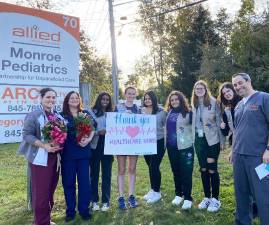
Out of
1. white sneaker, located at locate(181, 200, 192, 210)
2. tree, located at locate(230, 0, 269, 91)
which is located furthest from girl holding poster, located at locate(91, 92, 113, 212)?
tree, located at locate(230, 0, 269, 91)

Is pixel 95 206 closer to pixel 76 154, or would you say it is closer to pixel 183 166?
pixel 76 154

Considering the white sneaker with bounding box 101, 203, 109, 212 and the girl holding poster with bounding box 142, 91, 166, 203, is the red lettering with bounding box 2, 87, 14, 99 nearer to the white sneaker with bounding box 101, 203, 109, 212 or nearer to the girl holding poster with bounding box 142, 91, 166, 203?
the girl holding poster with bounding box 142, 91, 166, 203

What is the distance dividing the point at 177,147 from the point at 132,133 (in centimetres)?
85

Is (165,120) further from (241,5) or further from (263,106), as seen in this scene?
(241,5)

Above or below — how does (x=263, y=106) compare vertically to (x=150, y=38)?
below

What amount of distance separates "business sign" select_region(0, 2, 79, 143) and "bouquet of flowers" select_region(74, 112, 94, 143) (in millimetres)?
1598

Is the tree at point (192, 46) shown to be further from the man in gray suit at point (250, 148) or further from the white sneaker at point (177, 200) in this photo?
the man in gray suit at point (250, 148)

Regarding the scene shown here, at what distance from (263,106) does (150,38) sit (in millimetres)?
32553

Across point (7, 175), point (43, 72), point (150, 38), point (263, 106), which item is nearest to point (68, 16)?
point (43, 72)

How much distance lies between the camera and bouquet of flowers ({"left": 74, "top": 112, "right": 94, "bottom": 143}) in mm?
5711

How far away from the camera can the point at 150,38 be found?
36438 millimetres

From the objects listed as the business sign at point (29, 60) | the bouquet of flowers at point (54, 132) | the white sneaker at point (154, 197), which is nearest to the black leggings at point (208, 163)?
the white sneaker at point (154, 197)

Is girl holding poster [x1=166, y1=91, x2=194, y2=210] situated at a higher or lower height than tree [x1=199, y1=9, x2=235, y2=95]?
lower

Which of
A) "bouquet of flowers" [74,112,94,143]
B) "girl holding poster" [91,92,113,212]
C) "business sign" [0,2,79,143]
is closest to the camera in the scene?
"bouquet of flowers" [74,112,94,143]
